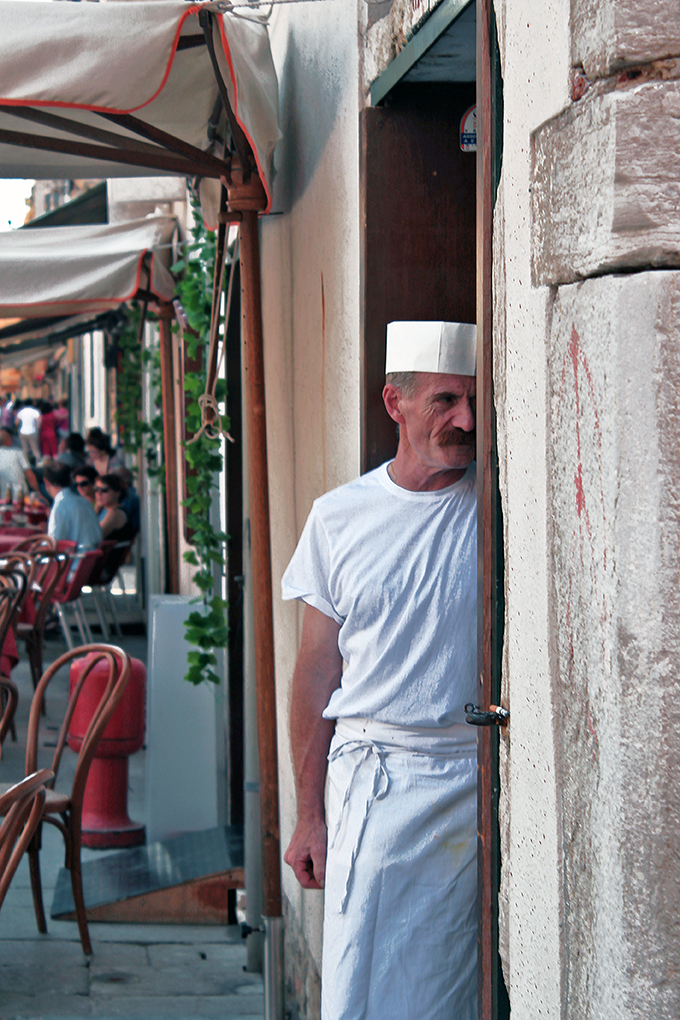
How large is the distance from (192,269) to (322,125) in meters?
1.88

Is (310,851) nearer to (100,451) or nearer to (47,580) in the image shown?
(47,580)

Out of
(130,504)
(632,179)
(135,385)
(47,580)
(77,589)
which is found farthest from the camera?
(135,385)

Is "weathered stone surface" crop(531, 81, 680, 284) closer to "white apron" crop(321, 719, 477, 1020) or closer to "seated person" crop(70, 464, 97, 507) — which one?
"white apron" crop(321, 719, 477, 1020)

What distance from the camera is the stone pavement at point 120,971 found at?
3.66 meters

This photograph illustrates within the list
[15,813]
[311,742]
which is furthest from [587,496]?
[15,813]

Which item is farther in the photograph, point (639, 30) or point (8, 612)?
point (8, 612)

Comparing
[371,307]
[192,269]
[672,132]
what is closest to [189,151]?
[371,307]

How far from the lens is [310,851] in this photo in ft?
7.84

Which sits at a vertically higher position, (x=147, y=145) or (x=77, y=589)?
(x=147, y=145)

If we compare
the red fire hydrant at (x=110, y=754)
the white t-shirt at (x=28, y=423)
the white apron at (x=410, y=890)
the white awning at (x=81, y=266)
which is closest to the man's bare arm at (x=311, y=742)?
the white apron at (x=410, y=890)

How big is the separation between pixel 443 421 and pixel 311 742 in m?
0.74

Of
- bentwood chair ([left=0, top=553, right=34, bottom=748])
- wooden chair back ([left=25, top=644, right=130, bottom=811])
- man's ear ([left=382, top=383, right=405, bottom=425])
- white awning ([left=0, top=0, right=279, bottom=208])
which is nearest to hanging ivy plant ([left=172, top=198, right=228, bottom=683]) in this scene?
wooden chair back ([left=25, top=644, right=130, bottom=811])

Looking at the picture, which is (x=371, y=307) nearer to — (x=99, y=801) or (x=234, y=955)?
(x=234, y=955)

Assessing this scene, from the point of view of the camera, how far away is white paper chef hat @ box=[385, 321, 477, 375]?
7.18 feet
